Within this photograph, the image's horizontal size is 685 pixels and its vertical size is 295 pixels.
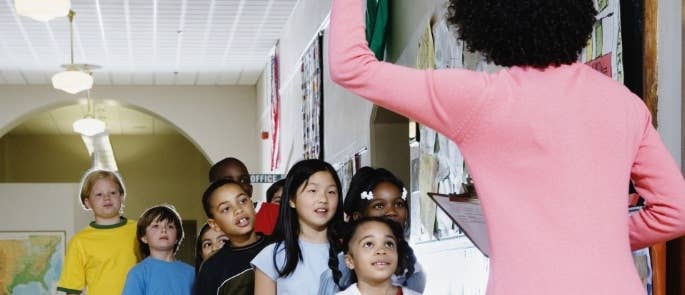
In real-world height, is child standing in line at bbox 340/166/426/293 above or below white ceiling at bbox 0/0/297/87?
below

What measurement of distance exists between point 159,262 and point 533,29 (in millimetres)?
3368

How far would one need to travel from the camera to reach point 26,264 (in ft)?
48.4

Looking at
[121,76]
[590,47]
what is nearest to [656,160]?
[590,47]

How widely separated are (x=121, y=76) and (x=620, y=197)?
13.9m

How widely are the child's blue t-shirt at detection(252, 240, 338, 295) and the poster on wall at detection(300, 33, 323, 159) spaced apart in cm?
564

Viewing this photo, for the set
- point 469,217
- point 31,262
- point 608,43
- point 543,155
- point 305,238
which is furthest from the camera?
point 31,262

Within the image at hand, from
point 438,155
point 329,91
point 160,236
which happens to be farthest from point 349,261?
point 329,91

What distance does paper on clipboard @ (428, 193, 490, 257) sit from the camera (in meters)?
2.00

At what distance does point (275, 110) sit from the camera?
42.3 feet

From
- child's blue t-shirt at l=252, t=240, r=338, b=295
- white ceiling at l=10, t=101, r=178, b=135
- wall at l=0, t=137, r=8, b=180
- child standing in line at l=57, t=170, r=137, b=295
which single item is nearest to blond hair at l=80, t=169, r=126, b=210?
child standing in line at l=57, t=170, r=137, b=295

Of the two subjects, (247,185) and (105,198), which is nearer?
(105,198)

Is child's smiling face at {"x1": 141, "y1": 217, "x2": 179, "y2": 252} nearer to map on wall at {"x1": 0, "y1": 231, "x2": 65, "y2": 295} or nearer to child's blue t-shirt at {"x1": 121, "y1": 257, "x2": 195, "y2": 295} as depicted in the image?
child's blue t-shirt at {"x1": 121, "y1": 257, "x2": 195, "y2": 295}

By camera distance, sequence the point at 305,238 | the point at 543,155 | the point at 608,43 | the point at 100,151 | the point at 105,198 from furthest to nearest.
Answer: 1. the point at 100,151
2. the point at 105,198
3. the point at 305,238
4. the point at 608,43
5. the point at 543,155

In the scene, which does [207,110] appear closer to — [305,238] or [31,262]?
[31,262]
